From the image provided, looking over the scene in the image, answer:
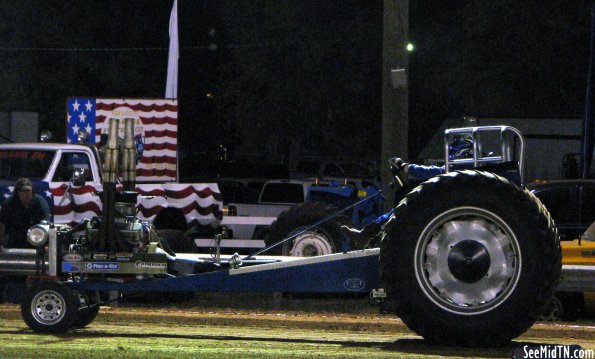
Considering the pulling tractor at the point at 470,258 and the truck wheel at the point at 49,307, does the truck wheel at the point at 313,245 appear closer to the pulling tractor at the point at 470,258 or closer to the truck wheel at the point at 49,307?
the truck wheel at the point at 49,307

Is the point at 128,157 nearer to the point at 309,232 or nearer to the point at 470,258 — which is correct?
the point at 470,258

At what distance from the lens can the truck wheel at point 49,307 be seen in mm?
11062

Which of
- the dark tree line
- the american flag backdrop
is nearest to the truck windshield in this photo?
the american flag backdrop

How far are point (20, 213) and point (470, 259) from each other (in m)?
7.96

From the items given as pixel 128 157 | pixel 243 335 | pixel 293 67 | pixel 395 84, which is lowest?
pixel 243 335

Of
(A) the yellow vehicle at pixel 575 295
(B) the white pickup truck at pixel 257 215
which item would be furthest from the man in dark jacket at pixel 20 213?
(A) the yellow vehicle at pixel 575 295

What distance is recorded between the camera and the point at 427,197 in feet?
31.0

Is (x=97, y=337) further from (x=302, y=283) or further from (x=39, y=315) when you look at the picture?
(x=302, y=283)

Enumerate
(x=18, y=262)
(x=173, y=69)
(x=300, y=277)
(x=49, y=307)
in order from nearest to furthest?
(x=300, y=277)
(x=49, y=307)
(x=18, y=262)
(x=173, y=69)

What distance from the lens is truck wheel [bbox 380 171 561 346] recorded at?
9.23m

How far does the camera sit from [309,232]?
16.2m

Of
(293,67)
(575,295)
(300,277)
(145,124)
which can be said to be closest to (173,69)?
(145,124)

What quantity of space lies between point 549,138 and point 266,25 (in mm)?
24266

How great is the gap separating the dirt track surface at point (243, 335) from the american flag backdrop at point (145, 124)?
5.36m
